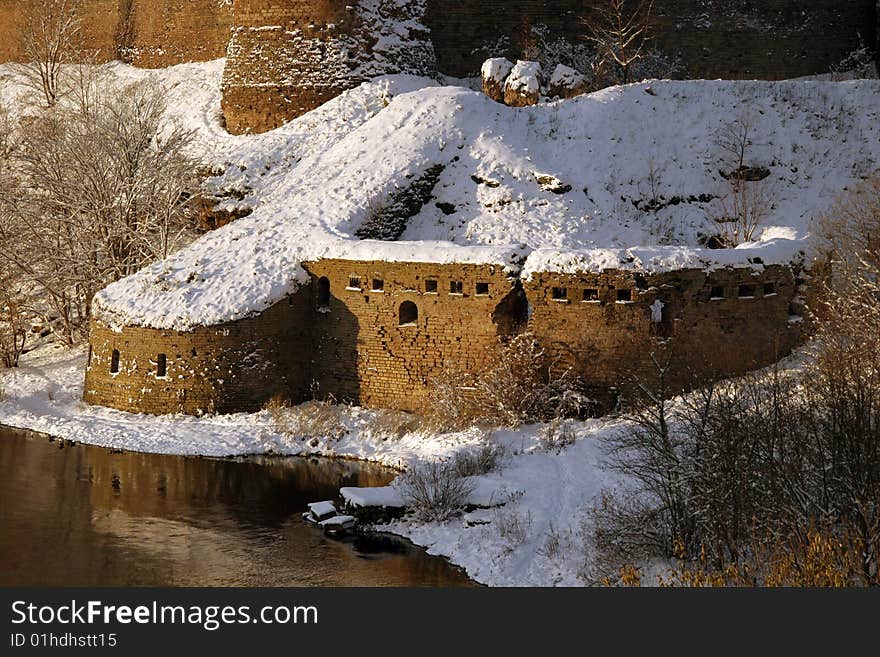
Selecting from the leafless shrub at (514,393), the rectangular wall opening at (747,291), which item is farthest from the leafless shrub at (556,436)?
the rectangular wall opening at (747,291)

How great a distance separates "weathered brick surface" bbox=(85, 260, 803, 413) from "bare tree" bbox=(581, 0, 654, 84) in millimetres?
10103

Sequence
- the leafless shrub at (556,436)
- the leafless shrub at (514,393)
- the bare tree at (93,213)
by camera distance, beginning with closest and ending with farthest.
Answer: the leafless shrub at (556,436) → the leafless shrub at (514,393) → the bare tree at (93,213)

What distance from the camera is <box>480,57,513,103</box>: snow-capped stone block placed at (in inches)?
928

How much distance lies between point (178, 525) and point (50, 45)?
20919mm

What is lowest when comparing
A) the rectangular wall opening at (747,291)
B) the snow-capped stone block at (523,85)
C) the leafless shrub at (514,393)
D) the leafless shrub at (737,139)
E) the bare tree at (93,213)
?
the leafless shrub at (514,393)

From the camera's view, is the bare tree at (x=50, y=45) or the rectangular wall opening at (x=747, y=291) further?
the bare tree at (x=50, y=45)

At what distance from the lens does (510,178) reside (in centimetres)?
2044

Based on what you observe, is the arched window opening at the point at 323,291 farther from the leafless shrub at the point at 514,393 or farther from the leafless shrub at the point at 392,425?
the leafless shrub at the point at 514,393

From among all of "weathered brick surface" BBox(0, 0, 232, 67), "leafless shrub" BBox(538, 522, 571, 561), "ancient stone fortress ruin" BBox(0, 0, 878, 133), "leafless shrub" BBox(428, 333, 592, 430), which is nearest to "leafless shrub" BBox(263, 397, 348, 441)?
"leafless shrub" BBox(428, 333, 592, 430)

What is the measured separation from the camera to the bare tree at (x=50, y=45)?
30719 millimetres

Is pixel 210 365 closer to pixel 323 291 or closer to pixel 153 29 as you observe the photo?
pixel 323 291

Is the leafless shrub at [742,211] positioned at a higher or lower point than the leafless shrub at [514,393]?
higher

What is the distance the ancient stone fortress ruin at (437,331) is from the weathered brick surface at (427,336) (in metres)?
0.02

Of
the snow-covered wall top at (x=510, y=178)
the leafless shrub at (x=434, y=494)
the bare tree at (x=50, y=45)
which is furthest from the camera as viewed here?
the bare tree at (x=50, y=45)
